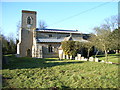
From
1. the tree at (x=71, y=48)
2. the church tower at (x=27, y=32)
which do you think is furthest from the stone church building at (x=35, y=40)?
the tree at (x=71, y=48)

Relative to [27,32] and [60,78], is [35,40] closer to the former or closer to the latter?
[27,32]

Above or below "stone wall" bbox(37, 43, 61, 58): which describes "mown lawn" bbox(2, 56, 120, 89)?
below

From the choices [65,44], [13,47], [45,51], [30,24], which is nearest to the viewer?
[65,44]

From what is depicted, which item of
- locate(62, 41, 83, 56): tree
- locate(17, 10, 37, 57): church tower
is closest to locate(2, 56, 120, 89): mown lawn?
locate(62, 41, 83, 56): tree

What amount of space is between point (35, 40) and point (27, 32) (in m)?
4.02

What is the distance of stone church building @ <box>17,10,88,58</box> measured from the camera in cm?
3591

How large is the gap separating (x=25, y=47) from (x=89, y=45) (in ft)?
55.5

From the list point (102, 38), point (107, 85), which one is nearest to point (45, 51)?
point (102, 38)

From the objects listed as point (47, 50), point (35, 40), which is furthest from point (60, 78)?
point (35, 40)

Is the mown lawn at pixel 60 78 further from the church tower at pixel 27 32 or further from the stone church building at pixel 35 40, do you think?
the church tower at pixel 27 32

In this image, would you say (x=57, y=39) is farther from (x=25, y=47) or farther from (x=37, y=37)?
(x=25, y=47)

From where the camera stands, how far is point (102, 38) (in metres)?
24.0

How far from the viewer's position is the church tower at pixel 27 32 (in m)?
37.3

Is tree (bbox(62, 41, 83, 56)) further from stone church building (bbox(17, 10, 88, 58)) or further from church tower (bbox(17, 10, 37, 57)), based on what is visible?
church tower (bbox(17, 10, 37, 57))
